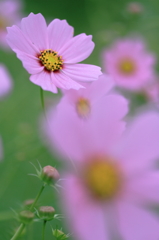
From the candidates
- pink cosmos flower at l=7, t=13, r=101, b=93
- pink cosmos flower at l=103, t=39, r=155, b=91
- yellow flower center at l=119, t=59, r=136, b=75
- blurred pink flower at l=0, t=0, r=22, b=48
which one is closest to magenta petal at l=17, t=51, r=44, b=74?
pink cosmos flower at l=7, t=13, r=101, b=93

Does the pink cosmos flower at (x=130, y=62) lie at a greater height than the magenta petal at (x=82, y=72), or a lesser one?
greater

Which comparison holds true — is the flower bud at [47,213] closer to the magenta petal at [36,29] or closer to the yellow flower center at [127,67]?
the magenta petal at [36,29]

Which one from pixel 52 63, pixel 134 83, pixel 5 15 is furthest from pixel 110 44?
pixel 52 63

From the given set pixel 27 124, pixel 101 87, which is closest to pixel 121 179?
pixel 101 87

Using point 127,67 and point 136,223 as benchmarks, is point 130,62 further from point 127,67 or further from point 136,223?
point 136,223

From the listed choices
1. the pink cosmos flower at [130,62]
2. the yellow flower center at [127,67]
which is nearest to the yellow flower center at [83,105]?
the pink cosmos flower at [130,62]

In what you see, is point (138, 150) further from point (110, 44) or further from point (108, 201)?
point (110, 44)

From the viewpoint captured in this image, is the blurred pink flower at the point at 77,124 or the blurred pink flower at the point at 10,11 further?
the blurred pink flower at the point at 10,11

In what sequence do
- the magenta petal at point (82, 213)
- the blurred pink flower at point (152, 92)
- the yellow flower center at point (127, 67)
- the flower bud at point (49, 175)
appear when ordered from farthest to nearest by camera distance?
the yellow flower center at point (127, 67) → the blurred pink flower at point (152, 92) → the flower bud at point (49, 175) → the magenta petal at point (82, 213)
